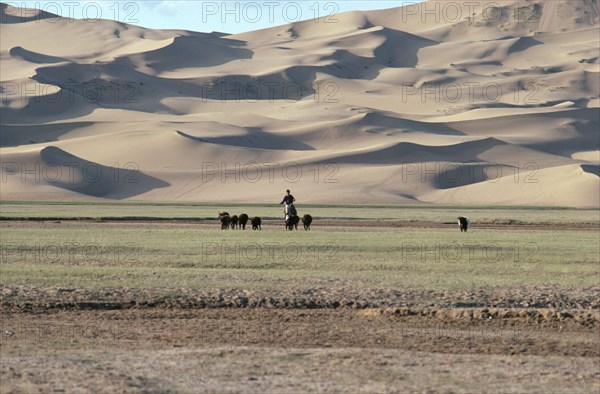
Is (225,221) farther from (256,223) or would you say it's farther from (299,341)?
(299,341)

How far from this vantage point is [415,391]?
955 cm

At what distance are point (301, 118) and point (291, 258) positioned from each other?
354ft

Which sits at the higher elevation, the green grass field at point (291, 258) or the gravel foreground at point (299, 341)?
the green grass field at point (291, 258)

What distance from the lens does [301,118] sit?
131 m

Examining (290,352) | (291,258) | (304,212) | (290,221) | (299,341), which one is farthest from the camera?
(304,212)

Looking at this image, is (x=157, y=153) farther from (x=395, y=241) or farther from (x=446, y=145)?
(x=395, y=241)

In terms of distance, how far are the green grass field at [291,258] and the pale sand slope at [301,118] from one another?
46328 millimetres

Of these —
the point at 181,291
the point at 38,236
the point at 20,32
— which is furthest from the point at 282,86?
the point at 181,291

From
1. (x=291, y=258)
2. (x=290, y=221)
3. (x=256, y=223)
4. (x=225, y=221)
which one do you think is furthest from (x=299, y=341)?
(x=225, y=221)

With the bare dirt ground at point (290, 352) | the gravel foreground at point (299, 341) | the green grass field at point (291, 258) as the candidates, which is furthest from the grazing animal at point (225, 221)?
the bare dirt ground at point (290, 352)

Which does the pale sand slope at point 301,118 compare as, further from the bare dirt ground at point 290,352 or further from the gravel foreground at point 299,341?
the bare dirt ground at point 290,352

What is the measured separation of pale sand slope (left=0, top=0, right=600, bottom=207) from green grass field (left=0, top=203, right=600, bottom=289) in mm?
46328

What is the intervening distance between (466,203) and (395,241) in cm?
5347

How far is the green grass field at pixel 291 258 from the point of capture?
18422 mm
